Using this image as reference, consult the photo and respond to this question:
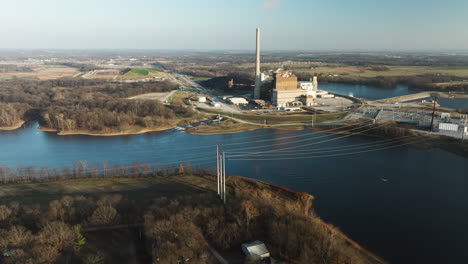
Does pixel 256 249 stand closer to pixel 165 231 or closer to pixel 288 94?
pixel 165 231

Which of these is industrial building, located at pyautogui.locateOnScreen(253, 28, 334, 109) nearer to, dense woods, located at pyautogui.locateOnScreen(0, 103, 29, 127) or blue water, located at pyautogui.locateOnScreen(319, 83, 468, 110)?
blue water, located at pyautogui.locateOnScreen(319, 83, 468, 110)

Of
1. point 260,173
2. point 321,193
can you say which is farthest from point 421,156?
point 260,173

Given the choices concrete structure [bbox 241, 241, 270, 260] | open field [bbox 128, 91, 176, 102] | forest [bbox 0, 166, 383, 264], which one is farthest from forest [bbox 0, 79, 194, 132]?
concrete structure [bbox 241, 241, 270, 260]

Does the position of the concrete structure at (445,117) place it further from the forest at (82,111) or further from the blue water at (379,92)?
the forest at (82,111)

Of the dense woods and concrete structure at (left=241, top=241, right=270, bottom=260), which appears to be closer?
concrete structure at (left=241, top=241, right=270, bottom=260)

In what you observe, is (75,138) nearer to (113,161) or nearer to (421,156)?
(113,161)

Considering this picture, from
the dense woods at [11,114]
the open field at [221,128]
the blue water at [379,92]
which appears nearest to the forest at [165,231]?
the open field at [221,128]
